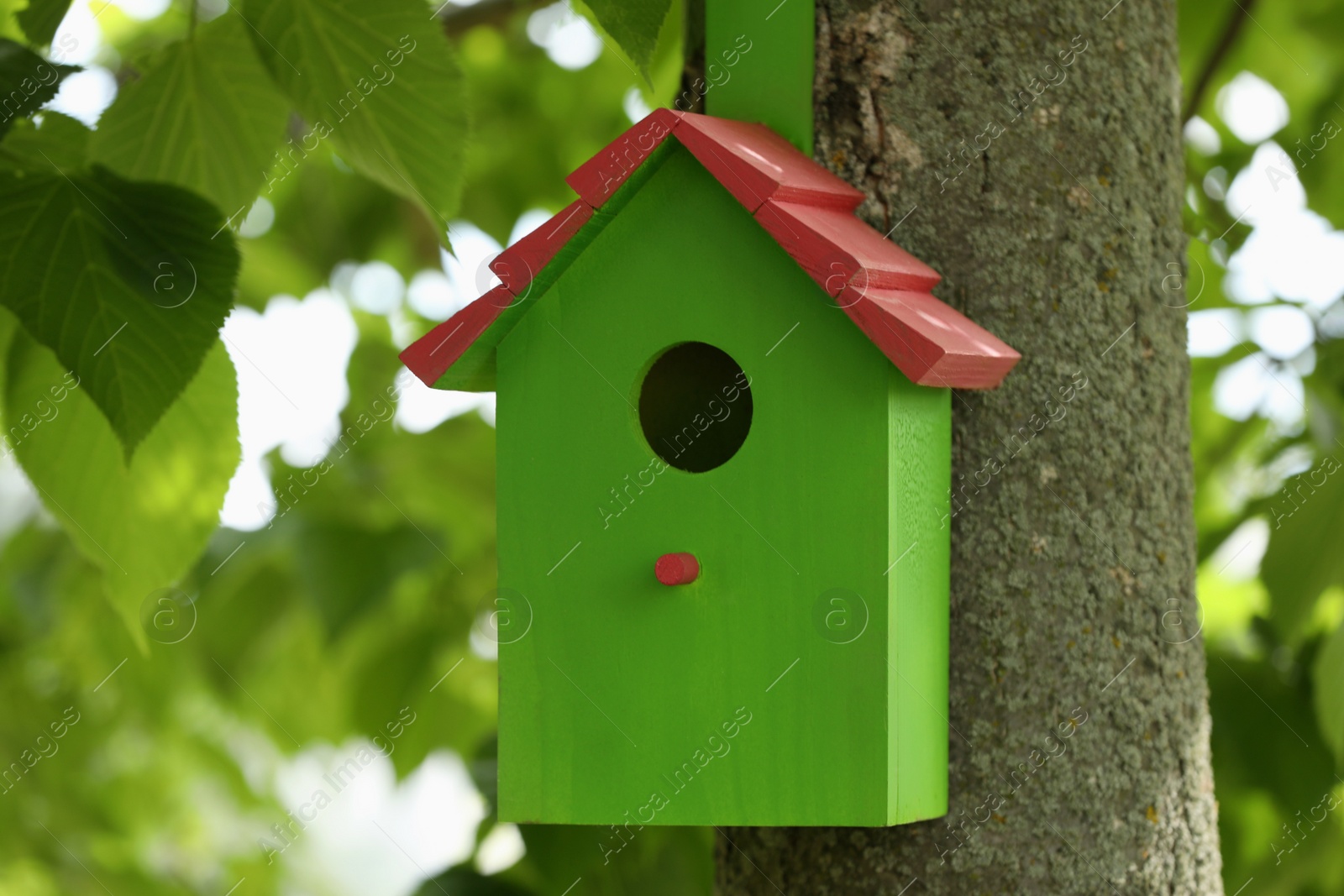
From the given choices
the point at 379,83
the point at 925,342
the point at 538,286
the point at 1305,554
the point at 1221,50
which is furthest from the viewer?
the point at 1221,50

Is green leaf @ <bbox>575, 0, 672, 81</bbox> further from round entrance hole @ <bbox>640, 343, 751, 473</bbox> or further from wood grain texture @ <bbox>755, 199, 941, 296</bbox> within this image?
round entrance hole @ <bbox>640, 343, 751, 473</bbox>

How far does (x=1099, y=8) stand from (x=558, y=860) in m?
1.29

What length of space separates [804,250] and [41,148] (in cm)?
78

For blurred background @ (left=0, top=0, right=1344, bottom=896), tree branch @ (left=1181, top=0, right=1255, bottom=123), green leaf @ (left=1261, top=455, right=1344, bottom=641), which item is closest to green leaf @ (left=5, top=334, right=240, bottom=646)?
blurred background @ (left=0, top=0, right=1344, bottom=896)

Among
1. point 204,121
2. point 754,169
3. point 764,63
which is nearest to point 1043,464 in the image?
point 754,169

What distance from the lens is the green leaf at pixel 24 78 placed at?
1.03 meters

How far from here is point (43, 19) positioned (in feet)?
3.70

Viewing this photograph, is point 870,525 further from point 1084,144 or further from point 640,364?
point 1084,144

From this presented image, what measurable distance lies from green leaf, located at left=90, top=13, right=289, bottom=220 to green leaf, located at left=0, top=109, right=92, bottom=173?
0.08 meters

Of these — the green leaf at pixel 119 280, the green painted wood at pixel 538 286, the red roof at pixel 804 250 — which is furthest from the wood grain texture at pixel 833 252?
the green leaf at pixel 119 280

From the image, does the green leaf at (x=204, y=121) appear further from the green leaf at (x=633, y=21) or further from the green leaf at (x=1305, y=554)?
the green leaf at (x=1305, y=554)

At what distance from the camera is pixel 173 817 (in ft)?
15.6

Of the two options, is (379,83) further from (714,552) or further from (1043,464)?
(1043,464)

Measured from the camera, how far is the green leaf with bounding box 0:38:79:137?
1025 mm
